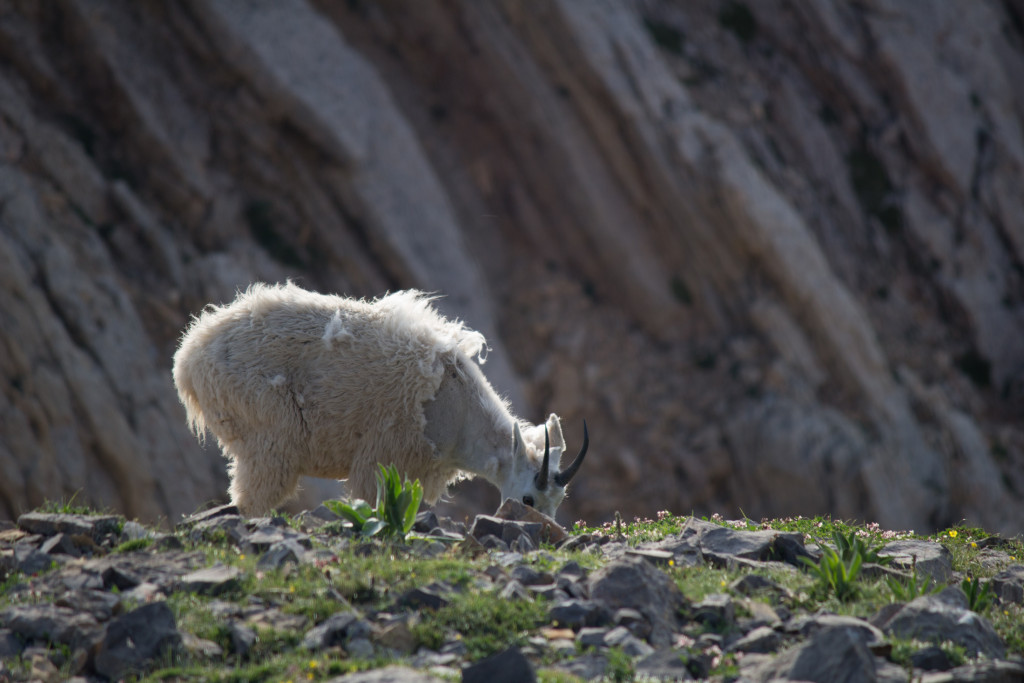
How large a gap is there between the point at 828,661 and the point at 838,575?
4.26 feet

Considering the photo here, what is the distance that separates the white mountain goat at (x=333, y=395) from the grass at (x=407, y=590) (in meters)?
1.94

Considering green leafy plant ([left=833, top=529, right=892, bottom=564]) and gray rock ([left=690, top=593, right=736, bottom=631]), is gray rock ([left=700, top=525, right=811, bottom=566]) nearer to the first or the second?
green leafy plant ([left=833, top=529, right=892, bottom=564])

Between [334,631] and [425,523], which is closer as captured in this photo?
[334,631]

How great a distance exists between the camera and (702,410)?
20.0 m

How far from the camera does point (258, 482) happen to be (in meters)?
7.84

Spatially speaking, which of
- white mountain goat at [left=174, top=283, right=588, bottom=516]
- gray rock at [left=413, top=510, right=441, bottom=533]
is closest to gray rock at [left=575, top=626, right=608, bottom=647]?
gray rock at [left=413, top=510, right=441, bottom=533]

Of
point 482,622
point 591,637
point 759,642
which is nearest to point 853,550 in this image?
point 759,642

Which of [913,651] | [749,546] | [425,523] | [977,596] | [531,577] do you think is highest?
[425,523]

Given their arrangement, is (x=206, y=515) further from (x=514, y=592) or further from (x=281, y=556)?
(x=514, y=592)

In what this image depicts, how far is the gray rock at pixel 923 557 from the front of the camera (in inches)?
241

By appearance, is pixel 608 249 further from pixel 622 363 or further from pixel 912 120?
pixel 912 120

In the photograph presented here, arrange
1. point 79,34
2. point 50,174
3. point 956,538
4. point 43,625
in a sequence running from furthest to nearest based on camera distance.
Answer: point 79,34, point 50,174, point 956,538, point 43,625

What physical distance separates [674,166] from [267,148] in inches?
338

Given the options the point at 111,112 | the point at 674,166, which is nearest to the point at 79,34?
the point at 111,112
